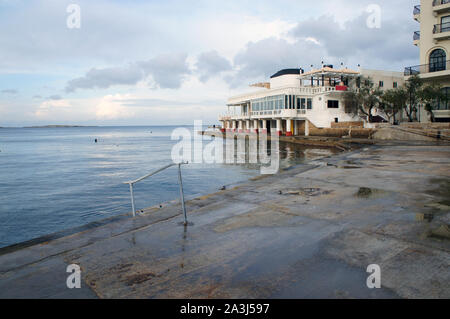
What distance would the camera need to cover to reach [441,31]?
101 feet

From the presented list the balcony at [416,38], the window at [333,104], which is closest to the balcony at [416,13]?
the balcony at [416,38]

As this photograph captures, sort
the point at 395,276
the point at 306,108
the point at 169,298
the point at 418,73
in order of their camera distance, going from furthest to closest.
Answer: the point at 306,108
the point at 418,73
the point at 395,276
the point at 169,298

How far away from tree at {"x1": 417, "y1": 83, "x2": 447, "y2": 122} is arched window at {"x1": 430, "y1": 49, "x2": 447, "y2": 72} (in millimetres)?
2149

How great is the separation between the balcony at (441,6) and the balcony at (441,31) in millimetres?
1366

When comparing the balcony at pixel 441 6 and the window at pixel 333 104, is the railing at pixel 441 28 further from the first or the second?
the window at pixel 333 104

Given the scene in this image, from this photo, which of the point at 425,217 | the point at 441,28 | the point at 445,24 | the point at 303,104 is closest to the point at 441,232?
the point at 425,217

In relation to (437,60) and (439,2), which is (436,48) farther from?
(439,2)

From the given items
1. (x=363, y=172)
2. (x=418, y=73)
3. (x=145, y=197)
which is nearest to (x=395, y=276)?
(x=363, y=172)

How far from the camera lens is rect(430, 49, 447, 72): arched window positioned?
31.0 meters

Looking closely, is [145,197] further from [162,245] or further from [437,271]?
[437,271]

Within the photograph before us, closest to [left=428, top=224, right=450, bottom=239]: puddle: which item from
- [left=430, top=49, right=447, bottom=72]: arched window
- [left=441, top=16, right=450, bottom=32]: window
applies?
[left=430, top=49, right=447, bottom=72]: arched window

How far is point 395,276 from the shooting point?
393 centimetres

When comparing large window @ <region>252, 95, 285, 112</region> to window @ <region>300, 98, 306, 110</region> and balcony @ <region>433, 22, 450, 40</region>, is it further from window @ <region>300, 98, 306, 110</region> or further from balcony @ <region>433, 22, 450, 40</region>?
balcony @ <region>433, 22, 450, 40</region>

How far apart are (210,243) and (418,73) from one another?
116ft
